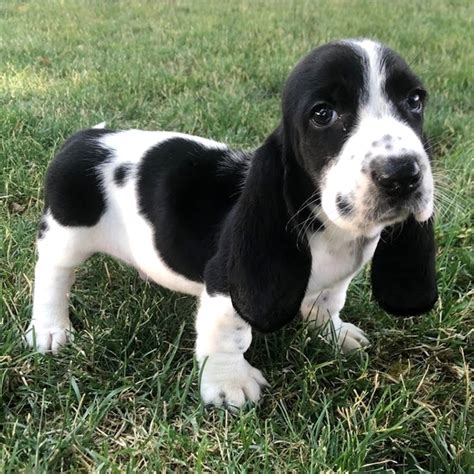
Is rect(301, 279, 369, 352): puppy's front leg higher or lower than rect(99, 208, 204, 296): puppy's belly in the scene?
lower

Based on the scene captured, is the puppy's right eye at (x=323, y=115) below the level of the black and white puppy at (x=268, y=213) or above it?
above

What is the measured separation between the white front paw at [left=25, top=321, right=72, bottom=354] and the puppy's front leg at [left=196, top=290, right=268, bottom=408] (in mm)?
657

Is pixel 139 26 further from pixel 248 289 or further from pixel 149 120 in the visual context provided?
pixel 248 289

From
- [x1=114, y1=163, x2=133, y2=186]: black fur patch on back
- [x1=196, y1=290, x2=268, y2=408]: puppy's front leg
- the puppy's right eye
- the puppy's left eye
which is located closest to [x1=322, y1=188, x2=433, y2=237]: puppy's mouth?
the puppy's right eye

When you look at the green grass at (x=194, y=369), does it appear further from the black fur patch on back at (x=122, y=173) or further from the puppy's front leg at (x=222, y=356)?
the black fur patch on back at (x=122, y=173)

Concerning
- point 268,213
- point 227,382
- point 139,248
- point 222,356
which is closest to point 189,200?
point 139,248

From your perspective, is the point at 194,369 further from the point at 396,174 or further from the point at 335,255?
the point at 396,174

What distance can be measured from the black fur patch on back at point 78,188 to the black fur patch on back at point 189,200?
0.23 meters

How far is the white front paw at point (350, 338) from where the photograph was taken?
2.90m

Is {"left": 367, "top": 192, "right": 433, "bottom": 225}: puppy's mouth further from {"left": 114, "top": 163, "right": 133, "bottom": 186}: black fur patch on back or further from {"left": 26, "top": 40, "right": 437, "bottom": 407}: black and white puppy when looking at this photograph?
{"left": 114, "top": 163, "right": 133, "bottom": 186}: black fur patch on back

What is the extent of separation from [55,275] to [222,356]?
2.98ft

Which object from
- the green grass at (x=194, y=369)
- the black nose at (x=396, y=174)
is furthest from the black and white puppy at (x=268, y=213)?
the green grass at (x=194, y=369)

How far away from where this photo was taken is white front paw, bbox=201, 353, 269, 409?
2.63 m

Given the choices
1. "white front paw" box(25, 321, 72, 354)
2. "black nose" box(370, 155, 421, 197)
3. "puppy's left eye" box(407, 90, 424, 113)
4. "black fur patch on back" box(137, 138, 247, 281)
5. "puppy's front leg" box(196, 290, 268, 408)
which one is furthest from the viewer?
"white front paw" box(25, 321, 72, 354)
